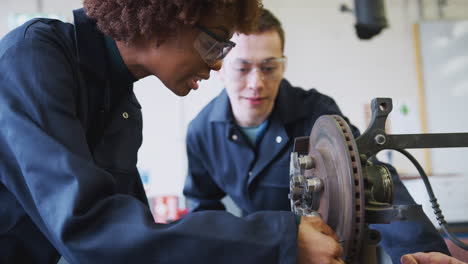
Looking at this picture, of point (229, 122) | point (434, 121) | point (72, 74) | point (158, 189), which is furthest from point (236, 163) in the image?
point (434, 121)

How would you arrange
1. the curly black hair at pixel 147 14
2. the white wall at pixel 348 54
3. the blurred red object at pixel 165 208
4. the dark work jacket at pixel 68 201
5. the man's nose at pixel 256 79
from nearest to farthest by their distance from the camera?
the dark work jacket at pixel 68 201 < the curly black hair at pixel 147 14 < the man's nose at pixel 256 79 < the blurred red object at pixel 165 208 < the white wall at pixel 348 54

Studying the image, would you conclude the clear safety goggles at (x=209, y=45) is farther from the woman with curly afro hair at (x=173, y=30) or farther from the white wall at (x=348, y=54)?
the white wall at (x=348, y=54)

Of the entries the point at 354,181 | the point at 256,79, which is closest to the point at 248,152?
the point at 256,79

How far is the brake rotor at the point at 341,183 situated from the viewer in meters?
0.65

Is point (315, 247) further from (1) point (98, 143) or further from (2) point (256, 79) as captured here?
(2) point (256, 79)

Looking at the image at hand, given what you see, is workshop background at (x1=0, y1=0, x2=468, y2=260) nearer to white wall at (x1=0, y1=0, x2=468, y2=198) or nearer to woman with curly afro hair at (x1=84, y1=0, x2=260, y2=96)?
white wall at (x1=0, y1=0, x2=468, y2=198)

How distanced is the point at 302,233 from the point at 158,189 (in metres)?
3.37

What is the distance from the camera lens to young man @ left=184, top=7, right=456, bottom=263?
1543mm

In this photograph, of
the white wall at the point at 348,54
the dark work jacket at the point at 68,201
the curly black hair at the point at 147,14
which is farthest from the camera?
the white wall at the point at 348,54

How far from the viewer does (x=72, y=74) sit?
2.67 feet

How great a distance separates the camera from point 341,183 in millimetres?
692

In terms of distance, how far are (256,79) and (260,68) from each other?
48 mm

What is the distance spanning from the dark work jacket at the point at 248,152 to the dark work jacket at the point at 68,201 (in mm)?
921

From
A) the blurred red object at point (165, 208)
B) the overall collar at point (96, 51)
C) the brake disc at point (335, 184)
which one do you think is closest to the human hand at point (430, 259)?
the brake disc at point (335, 184)
